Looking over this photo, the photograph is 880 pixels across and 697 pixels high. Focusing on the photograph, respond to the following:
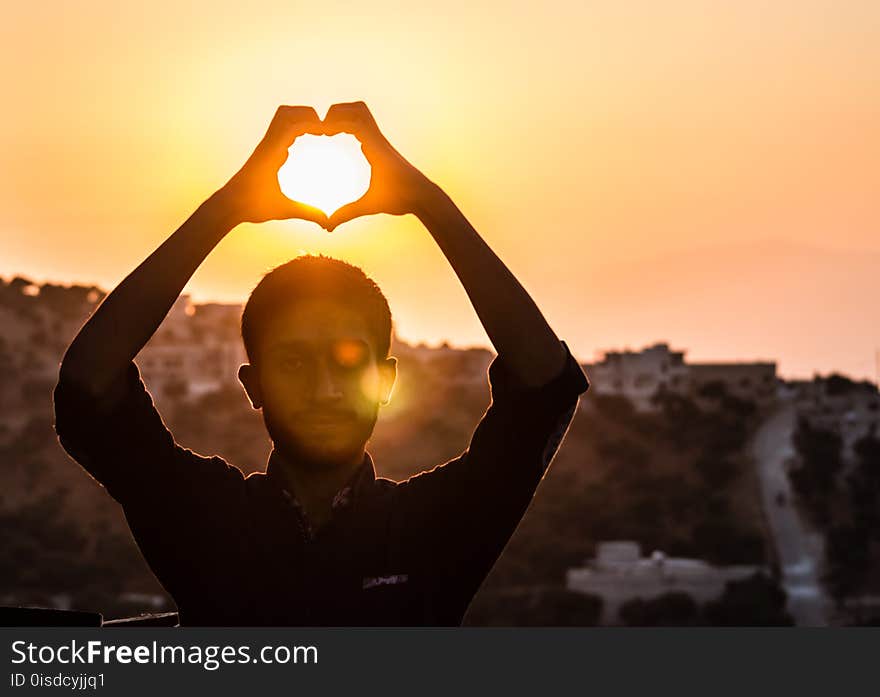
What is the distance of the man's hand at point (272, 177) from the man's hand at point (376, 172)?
0.14 feet

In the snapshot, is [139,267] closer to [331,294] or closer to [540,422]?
[331,294]

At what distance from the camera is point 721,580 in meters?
108

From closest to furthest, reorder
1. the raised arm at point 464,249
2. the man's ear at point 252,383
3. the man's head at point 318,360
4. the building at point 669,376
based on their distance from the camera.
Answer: the raised arm at point 464,249
the man's head at point 318,360
the man's ear at point 252,383
the building at point 669,376

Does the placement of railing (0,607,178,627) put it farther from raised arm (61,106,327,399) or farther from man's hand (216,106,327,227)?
man's hand (216,106,327,227)

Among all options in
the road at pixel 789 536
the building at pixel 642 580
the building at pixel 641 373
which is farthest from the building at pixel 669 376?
the building at pixel 642 580

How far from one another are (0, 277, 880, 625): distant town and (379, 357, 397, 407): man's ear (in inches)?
3462

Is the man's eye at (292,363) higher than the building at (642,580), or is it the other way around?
the building at (642,580)

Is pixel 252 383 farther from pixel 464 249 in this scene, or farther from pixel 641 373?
pixel 641 373

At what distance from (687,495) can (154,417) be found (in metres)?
113

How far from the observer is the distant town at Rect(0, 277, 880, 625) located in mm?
104562

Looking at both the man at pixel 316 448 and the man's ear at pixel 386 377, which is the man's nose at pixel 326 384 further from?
the man's ear at pixel 386 377

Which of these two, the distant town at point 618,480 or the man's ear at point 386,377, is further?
the distant town at point 618,480

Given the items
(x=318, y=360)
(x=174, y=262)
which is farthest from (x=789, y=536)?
(x=174, y=262)

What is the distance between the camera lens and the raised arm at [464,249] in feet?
13.1
